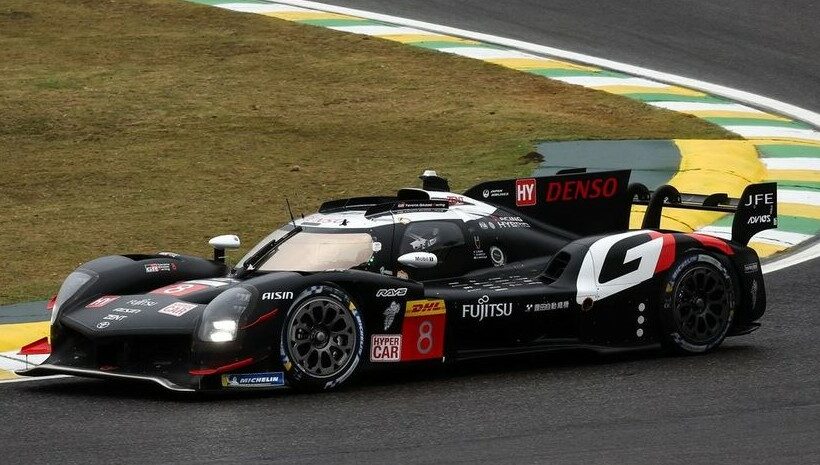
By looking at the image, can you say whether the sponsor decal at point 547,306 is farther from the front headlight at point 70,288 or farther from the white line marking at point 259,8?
the white line marking at point 259,8

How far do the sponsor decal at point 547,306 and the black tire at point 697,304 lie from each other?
0.67 metres

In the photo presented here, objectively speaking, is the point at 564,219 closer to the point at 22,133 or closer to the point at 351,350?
the point at 351,350

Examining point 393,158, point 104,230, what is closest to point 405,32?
point 393,158

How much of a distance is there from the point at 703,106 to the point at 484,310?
412 inches

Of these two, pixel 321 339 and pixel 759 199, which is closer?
pixel 321 339

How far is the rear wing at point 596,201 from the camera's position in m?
10.8

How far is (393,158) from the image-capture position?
1777 cm

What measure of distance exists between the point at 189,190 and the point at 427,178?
611cm

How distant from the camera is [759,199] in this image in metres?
10.9

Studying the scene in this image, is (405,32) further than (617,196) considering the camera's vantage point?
Yes

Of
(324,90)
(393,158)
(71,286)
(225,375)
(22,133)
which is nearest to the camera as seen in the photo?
(225,375)

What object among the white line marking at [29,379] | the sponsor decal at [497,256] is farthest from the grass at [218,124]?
the sponsor decal at [497,256]

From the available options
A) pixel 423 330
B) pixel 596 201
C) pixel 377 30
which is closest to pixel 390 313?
pixel 423 330

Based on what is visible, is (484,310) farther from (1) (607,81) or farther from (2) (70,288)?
(1) (607,81)
